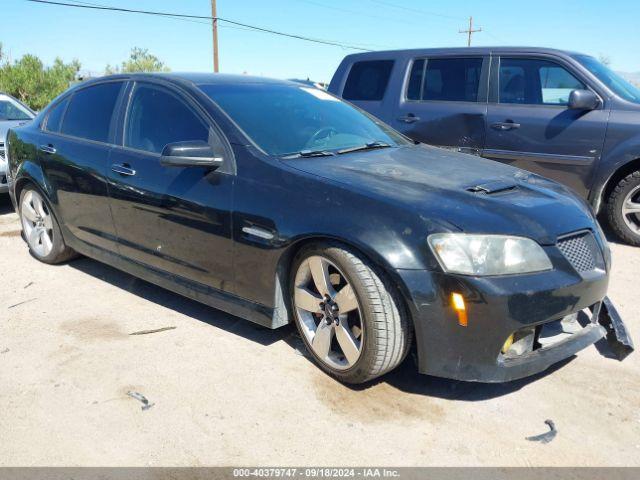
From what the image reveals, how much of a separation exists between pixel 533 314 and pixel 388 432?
2.73 feet

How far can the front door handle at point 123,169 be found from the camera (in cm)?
354

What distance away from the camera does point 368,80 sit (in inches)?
263

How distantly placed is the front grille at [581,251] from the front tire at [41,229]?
3749mm

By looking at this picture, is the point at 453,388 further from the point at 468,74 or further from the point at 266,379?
the point at 468,74

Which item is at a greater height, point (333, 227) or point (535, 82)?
point (535, 82)

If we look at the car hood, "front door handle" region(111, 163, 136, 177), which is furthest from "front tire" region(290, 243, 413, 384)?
"front door handle" region(111, 163, 136, 177)

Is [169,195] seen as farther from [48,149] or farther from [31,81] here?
[31,81]

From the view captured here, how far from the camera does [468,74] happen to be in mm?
5926

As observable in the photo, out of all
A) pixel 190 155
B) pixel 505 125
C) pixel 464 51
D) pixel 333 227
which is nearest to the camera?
pixel 333 227

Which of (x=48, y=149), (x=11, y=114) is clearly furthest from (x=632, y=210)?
(x=11, y=114)

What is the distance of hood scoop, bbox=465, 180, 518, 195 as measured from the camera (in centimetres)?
279

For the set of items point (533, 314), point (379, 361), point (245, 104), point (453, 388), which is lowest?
point (453, 388)

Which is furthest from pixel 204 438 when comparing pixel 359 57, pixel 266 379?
pixel 359 57

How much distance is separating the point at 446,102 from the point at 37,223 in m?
4.21
